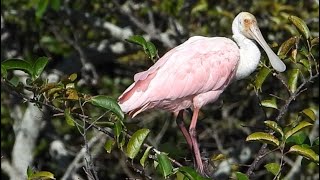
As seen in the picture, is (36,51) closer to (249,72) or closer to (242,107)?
(242,107)

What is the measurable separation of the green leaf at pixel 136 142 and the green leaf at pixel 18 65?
1.62 feet

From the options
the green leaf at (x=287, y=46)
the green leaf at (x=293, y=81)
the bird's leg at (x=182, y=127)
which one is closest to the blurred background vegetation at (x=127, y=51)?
the bird's leg at (x=182, y=127)

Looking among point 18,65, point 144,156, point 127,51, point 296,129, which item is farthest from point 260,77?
point 127,51

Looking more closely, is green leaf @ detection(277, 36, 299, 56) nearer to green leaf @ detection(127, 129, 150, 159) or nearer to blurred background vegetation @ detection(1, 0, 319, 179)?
green leaf @ detection(127, 129, 150, 159)

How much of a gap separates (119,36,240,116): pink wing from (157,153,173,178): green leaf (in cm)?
70

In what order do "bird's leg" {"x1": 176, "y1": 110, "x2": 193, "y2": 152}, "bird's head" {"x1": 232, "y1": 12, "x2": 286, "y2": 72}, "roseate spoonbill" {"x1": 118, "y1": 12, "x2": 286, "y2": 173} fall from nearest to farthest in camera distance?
"roseate spoonbill" {"x1": 118, "y1": 12, "x2": 286, "y2": 173}, "bird's leg" {"x1": 176, "y1": 110, "x2": 193, "y2": 152}, "bird's head" {"x1": 232, "y1": 12, "x2": 286, "y2": 72}

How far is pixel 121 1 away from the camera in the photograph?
684 cm

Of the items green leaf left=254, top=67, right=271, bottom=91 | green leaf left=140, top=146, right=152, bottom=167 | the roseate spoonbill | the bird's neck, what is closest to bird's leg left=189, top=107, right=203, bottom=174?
the roseate spoonbill

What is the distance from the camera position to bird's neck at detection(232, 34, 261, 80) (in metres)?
4.17

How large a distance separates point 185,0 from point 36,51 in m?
1.61

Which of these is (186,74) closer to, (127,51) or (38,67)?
(38,67)

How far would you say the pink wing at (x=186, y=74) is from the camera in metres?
4.19

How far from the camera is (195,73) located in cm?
435

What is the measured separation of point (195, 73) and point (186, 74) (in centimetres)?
5
